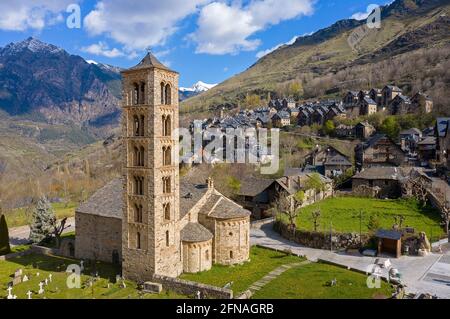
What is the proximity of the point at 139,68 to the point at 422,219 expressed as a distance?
39.7 metres

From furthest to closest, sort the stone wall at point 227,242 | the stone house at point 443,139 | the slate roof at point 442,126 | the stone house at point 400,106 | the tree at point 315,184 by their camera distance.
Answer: the stone house at point 400,106
the slate roof at point 442,126
the stone house at point 443,139
the tree at point 315,184
the stone wall at point 227,242

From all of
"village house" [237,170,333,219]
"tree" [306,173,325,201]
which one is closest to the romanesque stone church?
"village house" [237,170,333,219]

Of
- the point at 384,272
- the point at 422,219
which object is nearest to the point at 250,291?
the point at 384,272

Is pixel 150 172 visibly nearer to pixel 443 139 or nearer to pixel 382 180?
pixel 382 180

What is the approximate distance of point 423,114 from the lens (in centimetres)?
9662

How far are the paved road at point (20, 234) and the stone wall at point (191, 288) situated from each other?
31037 mm

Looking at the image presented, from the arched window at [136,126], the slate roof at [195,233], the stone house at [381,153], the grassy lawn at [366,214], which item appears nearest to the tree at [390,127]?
the stone house at [381,153]

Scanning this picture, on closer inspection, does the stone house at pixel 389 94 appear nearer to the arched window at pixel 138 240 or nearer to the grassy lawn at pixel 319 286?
the grassy lawn at pixel 319 286

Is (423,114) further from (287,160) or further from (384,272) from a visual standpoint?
(384,272)

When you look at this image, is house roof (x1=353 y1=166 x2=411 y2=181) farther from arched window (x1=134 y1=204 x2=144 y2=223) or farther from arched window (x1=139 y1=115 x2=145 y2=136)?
arched window (x1=139 y1=115 x2=145 y2=136)

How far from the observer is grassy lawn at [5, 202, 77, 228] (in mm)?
70312

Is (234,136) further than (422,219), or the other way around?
(234,136)

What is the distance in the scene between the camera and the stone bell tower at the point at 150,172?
3095 cm

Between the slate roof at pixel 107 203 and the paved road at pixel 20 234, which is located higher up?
the slate roof at pixel 107 203
